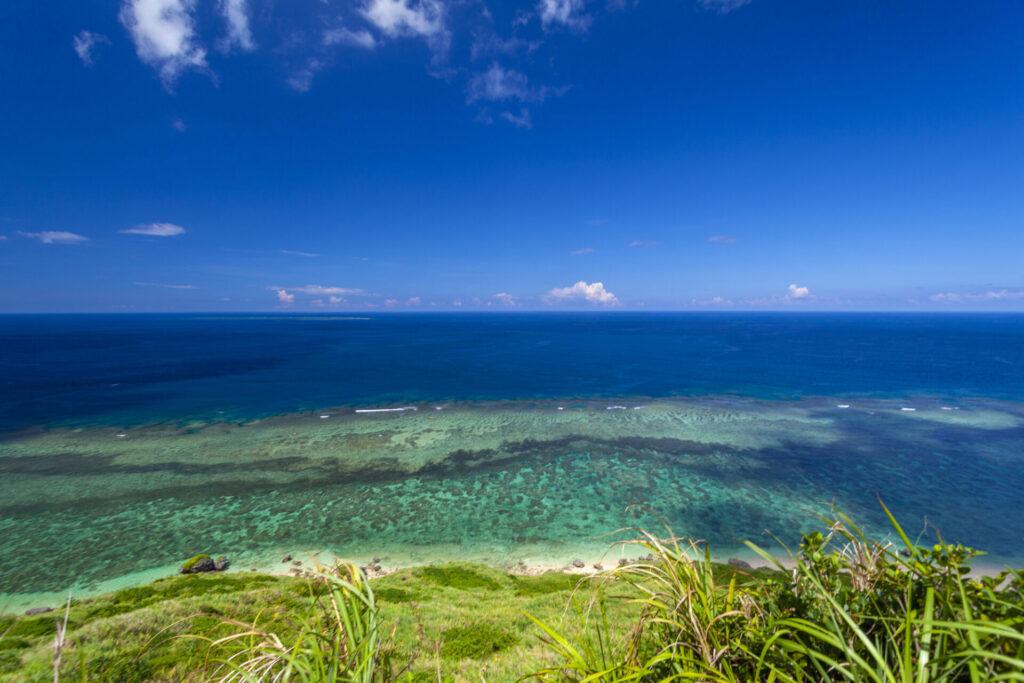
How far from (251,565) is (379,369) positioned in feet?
186

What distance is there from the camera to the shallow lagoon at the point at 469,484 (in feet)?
65.5

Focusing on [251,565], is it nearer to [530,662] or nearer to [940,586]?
[530,662]

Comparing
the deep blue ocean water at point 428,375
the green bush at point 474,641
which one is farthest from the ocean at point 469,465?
the green bush at point 474,641

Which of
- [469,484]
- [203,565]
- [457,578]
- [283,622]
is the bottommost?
[469,484]

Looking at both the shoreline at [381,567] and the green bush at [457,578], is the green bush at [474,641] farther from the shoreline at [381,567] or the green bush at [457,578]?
the shoreline at [381,567]

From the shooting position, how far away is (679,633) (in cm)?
348

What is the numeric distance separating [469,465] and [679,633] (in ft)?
92.7

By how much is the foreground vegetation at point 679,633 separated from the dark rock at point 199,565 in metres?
6.22

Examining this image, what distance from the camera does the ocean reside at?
2031 cm

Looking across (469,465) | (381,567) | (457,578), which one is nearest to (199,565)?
(381,567)

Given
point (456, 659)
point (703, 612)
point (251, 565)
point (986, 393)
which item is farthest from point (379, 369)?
point (986, 393)

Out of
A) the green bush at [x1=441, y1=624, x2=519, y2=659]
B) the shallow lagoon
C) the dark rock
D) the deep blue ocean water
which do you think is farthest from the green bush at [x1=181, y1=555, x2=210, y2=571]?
the deep blue ocean water

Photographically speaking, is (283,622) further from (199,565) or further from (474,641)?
(199,565)

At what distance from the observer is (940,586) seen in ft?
11.1
